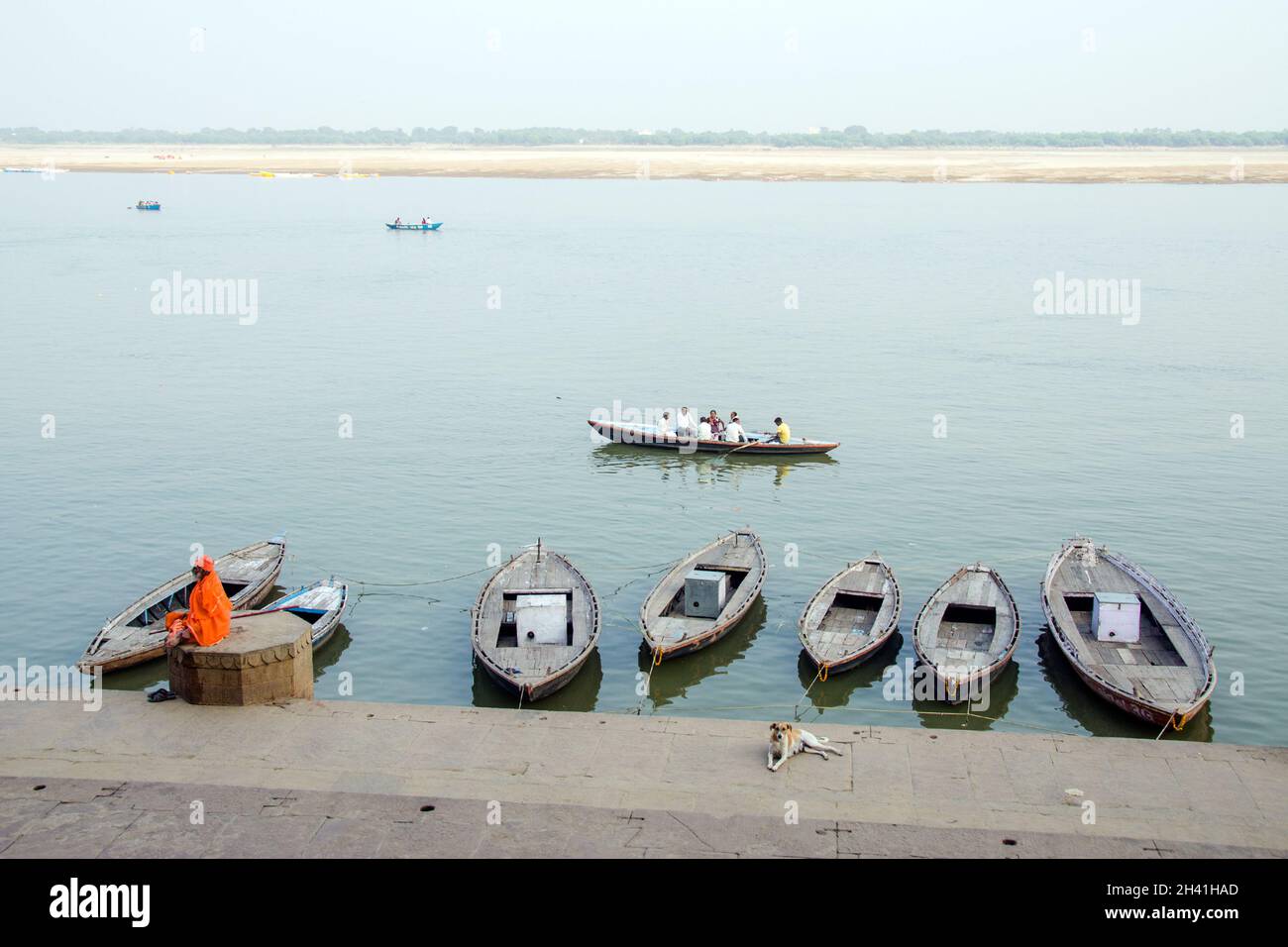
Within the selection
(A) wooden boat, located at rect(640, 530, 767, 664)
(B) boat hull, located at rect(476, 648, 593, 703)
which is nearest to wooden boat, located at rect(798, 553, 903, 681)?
(A) wooden boat, located at rect(640, 530, 767, 664)

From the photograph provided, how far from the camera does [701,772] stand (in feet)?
54.0

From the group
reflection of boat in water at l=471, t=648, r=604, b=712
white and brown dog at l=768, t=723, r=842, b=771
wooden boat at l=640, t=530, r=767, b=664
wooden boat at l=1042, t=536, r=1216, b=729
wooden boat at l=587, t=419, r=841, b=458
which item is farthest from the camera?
wooden boat at l=587, t=419, r=841, b=458

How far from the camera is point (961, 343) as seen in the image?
6025cm

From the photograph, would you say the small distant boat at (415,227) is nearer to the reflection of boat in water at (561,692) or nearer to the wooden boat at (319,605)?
the wooden boat at (319,605)

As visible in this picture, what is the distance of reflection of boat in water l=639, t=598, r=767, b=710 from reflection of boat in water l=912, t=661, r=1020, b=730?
3.77 metres

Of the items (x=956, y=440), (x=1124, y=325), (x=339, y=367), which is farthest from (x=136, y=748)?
(x=1124, y=325)

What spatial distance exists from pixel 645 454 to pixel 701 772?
952 inches

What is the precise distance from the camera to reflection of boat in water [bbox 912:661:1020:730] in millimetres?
21562

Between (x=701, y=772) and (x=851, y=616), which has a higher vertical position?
(x=851, y=616)

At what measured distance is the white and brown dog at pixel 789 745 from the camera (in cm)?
1642

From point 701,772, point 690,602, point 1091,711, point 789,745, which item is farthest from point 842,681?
point 701,772

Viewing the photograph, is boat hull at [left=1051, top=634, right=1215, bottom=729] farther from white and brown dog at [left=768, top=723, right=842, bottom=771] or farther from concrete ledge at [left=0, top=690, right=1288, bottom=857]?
white and brown dog at [left=768, top=723, right=842, bottom=771]

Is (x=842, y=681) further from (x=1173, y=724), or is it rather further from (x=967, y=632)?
(x=1173, y=724)
